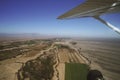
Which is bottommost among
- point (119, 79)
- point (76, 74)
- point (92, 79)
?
point (119, 79)

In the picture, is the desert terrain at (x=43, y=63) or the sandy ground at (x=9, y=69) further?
the desert terrain at (x=43, y=63)

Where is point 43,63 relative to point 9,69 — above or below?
below

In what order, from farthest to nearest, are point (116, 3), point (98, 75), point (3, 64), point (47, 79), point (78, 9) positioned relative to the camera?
point (3, 64) → point (47, 79) → point (98, 75) → point (78, 9) → point (116, 3)

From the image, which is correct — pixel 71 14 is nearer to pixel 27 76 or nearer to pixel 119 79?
pixel 27 76

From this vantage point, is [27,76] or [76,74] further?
[27,76]

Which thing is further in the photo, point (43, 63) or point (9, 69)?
point (43, 63)

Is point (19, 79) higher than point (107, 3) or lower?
lower

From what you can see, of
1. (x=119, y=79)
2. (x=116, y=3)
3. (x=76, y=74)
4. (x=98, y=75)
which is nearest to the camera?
(x=116, y=3)

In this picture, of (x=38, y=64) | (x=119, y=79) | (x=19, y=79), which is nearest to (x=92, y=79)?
(x=19, y=79)

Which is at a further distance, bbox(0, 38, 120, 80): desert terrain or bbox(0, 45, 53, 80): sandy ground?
bbox(0, 38, 120, 80): desert terrain

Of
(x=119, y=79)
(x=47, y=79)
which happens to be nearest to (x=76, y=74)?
(x=47, y=79)
